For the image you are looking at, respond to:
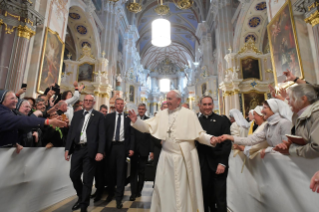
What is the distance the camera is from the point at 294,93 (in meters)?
1.94

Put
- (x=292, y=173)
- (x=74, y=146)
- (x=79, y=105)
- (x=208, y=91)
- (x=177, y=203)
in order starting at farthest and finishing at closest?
(x=208, y=91) < (x=79, y=105) < (x=74, y=146) < (x=177, y=203) < (x=292, y=173)

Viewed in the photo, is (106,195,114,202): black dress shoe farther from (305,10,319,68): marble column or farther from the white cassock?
(305,10,319,68): marble column

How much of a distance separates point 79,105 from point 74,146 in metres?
1.60

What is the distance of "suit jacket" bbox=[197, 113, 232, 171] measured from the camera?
254cm

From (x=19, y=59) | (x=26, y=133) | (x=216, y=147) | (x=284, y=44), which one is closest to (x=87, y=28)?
(x=19, y=59)

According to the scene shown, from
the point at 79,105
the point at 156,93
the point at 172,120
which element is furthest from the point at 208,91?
the point at 156,93

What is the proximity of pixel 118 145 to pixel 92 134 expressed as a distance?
0.54 meters

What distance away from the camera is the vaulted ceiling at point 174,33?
22.4 m

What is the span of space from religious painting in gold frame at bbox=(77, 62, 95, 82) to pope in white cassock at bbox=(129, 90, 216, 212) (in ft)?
36.2

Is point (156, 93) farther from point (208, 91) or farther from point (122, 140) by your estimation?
point (122, 140)

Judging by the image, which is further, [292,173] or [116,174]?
[116,174]

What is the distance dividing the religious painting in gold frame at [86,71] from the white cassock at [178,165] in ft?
36.2

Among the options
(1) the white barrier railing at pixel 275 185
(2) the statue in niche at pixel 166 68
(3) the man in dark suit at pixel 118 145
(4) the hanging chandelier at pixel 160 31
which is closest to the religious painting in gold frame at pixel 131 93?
(4) the hanging chandelier at pixel 160 31

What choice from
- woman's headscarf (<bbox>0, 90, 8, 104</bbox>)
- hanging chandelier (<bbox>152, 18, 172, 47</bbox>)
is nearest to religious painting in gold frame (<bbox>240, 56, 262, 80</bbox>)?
hanging chandelier (<bbox>152, 18, 172, 47</bbox>)
